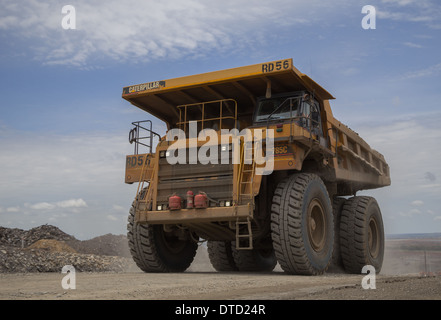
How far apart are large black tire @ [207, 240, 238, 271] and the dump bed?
3360 millimetres

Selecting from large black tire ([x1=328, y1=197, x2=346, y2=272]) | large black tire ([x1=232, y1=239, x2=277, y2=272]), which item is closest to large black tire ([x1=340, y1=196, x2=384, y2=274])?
large black tire ([x1=328, y1=197, x2=346, y2=272])

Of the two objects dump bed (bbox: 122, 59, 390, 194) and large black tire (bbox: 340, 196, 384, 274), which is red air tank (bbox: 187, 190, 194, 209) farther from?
large black tire (bbox: 340, 196, 384, 274)

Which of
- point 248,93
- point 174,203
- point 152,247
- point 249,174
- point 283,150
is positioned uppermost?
point 248,93

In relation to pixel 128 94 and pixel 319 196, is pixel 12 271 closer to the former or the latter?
pixel 128 94

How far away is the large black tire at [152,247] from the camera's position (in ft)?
33.2

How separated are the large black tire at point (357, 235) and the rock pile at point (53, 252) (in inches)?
239

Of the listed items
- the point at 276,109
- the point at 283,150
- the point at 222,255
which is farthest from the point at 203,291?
the point at 222,255

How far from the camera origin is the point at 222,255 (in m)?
13.2

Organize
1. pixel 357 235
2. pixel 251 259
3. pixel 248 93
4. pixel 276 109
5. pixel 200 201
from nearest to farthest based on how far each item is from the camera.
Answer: pixel 200 201 → pixel 276 109 → pixel 248 93 → pixel 357 235 → pixel 251 259

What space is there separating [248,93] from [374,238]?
5.26 metres

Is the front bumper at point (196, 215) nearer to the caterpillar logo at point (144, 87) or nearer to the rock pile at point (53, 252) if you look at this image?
the caterpillar logo at point (144, 87)

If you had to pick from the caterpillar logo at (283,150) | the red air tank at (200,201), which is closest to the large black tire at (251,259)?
the red air tank at (200,201)

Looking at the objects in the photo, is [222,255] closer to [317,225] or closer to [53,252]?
[317,225]

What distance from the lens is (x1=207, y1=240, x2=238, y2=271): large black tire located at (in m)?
13.2
